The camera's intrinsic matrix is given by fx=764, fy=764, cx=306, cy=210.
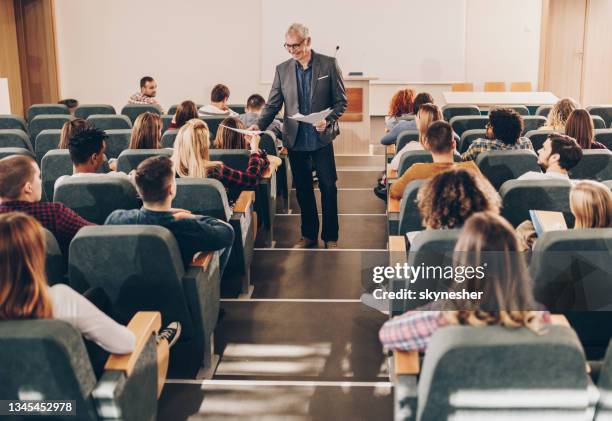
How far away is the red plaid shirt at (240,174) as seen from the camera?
4770 mm

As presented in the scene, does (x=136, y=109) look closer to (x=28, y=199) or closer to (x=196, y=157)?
(x=196, y=157)

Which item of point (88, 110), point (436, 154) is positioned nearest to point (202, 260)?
point (436, 154)

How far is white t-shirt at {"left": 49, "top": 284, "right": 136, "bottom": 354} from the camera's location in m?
2.56

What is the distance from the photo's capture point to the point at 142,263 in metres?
3.19

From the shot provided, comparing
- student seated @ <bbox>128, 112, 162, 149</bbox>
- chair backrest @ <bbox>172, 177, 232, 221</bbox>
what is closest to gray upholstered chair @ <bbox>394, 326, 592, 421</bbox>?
chair backrest @ <bbox>172, 177, 232, 221</bbox>

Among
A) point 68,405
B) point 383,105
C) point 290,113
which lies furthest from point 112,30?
point 68,405

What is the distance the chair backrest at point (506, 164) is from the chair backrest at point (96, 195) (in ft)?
6.86

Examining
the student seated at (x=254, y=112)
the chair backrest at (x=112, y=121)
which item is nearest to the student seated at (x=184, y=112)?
the student seated at (x=254, y=112)

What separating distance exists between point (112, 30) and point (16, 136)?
6.56 m

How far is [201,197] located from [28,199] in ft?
2.96

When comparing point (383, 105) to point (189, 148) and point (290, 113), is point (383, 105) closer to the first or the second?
point (290, 113)

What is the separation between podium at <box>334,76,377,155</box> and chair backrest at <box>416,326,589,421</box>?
7775 millimetres

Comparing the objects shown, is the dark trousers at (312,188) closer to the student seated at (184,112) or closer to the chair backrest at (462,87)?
the student seated at (184,112)

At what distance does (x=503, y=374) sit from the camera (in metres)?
2.18
